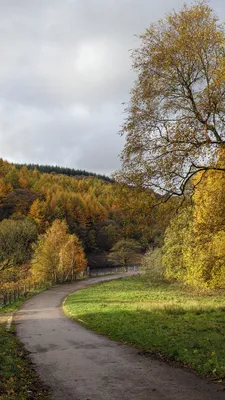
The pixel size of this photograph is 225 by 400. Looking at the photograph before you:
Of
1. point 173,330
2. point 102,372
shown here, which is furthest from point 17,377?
point 173,330

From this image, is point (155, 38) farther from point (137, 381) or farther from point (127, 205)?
point (137, 381)

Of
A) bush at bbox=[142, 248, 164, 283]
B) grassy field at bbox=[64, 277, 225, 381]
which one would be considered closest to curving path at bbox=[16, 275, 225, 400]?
grassy field at bbox=[64, 277, 225, 381]

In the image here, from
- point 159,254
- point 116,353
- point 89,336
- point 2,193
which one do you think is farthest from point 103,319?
point 2,193

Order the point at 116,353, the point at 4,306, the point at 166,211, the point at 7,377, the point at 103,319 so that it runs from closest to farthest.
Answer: the point at 7,377 < the point at 166,211 < the point at 116,353 < the point at 103,319 < the point at 4,306

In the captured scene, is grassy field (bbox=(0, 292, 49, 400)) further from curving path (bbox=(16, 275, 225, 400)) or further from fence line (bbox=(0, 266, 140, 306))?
fence line (bbox=(0, 266, 140, 306))

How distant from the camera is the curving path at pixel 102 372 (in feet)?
27.3

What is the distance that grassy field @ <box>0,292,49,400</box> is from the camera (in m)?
8.01

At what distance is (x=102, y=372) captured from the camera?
10328mm

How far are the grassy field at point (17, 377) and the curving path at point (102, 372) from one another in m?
0.32

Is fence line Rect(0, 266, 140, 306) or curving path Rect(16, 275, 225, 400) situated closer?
curving path Rect(16, 275, 225, 400)

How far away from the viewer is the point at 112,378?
31.8 feet

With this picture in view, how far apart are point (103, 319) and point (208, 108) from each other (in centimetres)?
1404

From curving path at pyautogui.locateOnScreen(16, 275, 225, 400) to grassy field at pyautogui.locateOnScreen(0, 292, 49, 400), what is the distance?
0.32 metres

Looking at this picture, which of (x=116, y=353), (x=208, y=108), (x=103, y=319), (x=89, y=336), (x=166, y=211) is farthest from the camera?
(x=103, y=319)
